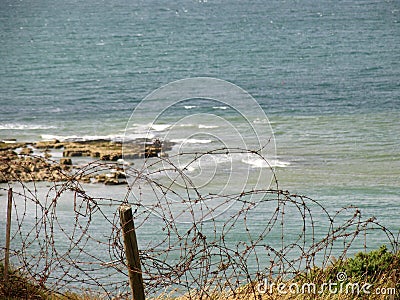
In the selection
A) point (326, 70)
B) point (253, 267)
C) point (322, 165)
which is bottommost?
point (253, 267)

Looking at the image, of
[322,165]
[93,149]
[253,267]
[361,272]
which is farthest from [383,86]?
[361,272]

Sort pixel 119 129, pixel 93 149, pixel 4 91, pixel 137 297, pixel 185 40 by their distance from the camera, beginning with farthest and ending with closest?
pixel 185 40 < pixel 4 91 < pixel 119 129 < pixel 93 149 < pixel 137 297

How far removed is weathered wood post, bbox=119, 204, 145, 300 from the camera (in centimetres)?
271

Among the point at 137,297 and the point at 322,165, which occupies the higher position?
the point at 322,165

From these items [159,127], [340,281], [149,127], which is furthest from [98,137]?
[340,281]

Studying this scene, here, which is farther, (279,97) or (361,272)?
(279,97)

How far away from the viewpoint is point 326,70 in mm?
27922

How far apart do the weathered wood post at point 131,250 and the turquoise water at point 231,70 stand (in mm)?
13145

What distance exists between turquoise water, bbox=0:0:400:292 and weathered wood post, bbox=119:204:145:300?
43.1 ft

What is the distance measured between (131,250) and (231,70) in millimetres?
26187

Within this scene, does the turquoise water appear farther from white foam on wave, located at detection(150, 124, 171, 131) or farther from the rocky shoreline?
the rocky shoreline

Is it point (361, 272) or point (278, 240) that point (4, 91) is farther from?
point (361, 272)

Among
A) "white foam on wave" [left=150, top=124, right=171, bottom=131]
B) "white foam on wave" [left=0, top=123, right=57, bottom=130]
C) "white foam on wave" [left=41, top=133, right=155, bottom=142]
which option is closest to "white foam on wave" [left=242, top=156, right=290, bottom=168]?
"white foam on wave" [left=41, top=133, right=155, bottom=142]

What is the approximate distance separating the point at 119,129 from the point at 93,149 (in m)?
4.16
